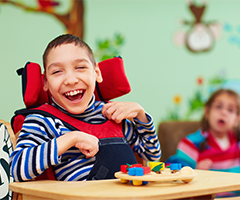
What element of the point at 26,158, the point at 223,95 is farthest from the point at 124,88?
the point at 223,95

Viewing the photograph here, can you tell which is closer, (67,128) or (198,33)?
(67,128)

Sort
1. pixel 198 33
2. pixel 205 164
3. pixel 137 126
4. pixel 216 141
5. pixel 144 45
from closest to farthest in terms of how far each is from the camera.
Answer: pixel 137 126 < pixel 205 164 < pixel 216 141 < pixel 144 45 < pixel 198 33

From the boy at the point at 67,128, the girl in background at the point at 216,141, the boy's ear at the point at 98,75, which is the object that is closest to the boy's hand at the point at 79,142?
the boy at the point at 67,128

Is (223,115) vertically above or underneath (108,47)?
underneath

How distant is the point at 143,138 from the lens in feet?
3.46

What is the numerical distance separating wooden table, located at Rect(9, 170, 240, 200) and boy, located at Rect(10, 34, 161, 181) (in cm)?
7

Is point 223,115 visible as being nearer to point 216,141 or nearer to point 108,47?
point 216,141

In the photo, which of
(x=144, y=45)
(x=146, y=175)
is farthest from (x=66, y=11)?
(x=146, y=175)

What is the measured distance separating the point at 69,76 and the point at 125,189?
1.39ft

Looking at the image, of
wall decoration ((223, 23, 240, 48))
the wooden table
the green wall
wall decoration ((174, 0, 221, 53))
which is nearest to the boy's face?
the wooden table

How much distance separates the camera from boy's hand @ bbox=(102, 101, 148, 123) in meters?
0.99

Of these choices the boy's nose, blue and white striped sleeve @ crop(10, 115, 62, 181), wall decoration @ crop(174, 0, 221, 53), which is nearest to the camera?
blue and white striped sleeve @ crop(10, 115, 62, 181)

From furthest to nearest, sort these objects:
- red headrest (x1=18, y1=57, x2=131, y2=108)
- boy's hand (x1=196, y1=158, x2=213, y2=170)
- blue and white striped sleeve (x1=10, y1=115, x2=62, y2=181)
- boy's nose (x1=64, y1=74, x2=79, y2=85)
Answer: boy's hand (x1=196, y1=158, x2=213, y2=170)
red headrest (x1=18, y1=57, x2=131, y2=108)
boy's nose (x1=64, y1=74, x2=79, y2=85)
blue and white striped sleeve (x1=10, y1=115, x2=62, y2=181)

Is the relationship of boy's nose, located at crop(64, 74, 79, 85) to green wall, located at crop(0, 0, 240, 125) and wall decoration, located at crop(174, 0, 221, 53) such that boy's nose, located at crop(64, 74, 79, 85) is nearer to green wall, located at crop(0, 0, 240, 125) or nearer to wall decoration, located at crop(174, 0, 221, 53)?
green wall, located at crop(0, 0, 240, 125)
